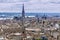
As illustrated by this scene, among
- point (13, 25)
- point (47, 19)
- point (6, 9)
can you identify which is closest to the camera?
point (6, 9)

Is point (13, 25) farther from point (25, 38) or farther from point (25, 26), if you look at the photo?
point (25, 38)

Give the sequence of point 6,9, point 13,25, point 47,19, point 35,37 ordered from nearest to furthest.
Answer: point 35,37 < point 6,9 < point 13,25 < point 47,19

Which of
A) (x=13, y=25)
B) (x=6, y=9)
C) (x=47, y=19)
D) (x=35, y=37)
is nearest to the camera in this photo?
(x=35, y=37)

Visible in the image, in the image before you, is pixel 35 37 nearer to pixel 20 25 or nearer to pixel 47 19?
pixel 20 25

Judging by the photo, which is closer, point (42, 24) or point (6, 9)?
point (6, 9)

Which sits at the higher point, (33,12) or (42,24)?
(33,12)

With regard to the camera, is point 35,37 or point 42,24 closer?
point 35,37

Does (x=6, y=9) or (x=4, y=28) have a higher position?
(x=6, y=9)

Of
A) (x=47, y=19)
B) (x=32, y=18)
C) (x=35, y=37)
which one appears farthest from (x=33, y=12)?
(x=35, y=37)
